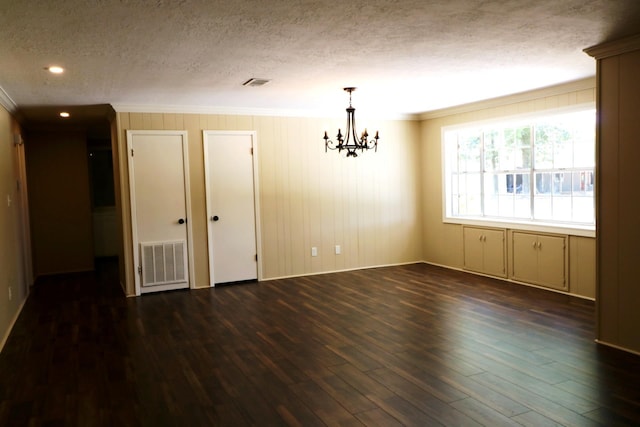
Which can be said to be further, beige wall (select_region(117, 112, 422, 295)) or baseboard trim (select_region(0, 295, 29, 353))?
beige wall (select_region(117, 112, 422, 295))

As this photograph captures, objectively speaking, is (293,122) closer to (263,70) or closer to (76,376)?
(263,70)

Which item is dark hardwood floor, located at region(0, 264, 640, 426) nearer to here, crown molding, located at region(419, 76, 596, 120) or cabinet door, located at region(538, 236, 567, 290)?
cabinet door, located at region(538, 236, 567, 290)

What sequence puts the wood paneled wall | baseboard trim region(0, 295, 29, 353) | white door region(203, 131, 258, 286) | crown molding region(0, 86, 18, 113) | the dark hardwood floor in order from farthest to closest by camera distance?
white door region(203, 131, 258, 286) < crown molding region(0, 86, 18, 113) < baseboard trim region(0, 295, 29, 353) < the wood paneled wall < the dark hardwood floor

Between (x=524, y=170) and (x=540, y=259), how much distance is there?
114 cm

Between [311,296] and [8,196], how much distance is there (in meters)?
3.52

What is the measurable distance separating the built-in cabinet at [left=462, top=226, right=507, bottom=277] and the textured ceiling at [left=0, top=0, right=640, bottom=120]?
6.52 feet

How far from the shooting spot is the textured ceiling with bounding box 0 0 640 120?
2.88 m

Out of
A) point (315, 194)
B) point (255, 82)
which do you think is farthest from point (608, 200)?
point (315, 194)

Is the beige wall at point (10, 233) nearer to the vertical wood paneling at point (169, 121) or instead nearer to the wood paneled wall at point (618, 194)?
the vertical wood paneling at point (169, 121)

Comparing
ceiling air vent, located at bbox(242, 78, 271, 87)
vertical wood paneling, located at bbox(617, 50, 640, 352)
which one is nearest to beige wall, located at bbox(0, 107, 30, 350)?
ceiling air vent, located at bbox(242, 78, 271, 87)

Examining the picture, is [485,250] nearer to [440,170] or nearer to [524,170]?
[524,170]

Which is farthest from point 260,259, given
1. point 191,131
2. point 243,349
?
point 243,349

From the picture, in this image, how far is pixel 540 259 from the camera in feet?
19.6

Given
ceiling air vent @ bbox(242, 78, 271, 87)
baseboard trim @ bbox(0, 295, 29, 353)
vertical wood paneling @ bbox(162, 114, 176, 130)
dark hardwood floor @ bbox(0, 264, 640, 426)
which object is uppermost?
ceiling air vent @ bbox(242, 78, 271, 87)
